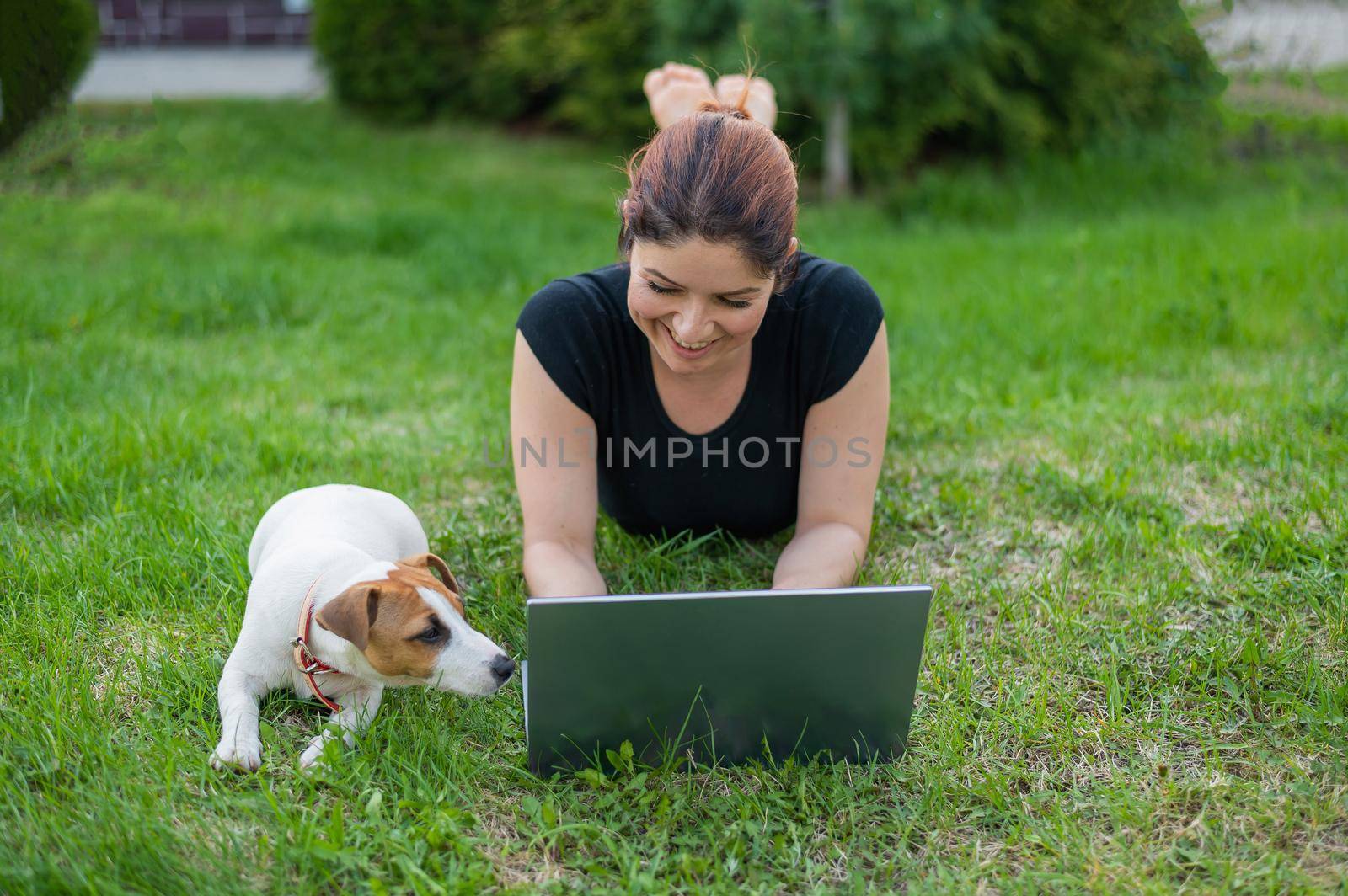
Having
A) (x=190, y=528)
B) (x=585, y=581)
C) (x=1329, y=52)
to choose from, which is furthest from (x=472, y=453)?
(x=1329, y=52)

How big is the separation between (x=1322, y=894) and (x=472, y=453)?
9.20ft

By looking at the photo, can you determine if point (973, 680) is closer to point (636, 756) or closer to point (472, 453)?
point (636, 756)

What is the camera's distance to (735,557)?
3.14 meters

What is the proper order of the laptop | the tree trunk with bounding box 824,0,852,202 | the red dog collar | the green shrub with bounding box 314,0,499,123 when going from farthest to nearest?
1. the green shrub with bounding box 314,0,499,123
2. the tree trunk with bounding box 824,0,852,202
3. the red dog collar
4. the laptop

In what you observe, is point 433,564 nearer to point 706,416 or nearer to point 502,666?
point 502,666

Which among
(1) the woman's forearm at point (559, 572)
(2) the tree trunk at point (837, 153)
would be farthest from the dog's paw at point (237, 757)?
(2) the tree trunk at point (837, 153)

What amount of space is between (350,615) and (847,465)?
4.20 feet

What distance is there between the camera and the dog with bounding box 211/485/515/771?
2.17 m

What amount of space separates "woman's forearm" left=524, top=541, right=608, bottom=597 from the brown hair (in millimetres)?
777

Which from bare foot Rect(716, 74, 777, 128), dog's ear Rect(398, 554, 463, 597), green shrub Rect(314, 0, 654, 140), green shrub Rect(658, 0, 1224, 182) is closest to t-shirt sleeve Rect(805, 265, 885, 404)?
dog's ear Rect(398, 554, 463, 597)

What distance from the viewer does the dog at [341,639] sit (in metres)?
2.17

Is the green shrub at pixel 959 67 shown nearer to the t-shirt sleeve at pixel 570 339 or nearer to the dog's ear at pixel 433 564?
the t-shirt sleeve at pixel 570 339

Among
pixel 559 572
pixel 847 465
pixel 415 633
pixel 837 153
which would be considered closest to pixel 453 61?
pixel 837 153

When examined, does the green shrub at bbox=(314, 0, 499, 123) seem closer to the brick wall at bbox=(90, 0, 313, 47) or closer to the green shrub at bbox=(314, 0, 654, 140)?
the green shrub at bbox=(314, 0, 654, 140)
